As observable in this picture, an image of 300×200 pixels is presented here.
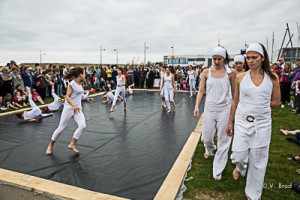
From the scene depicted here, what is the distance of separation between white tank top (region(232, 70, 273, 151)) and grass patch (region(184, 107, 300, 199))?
778 mm

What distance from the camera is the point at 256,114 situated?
2520 mm

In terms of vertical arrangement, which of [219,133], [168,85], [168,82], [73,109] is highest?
[168,82]

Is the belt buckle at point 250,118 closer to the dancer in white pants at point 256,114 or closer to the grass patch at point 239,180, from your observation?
the dancer in white pants at point 256,114

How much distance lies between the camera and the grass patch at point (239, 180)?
2889mm

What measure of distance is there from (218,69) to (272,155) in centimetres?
225

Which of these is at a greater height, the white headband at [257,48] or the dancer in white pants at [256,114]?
the white headband at [257,48]

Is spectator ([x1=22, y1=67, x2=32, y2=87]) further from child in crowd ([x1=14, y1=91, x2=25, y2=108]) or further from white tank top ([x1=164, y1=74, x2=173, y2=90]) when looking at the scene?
white tank top ([x1=164, y1=74, x2=173, y2=90])

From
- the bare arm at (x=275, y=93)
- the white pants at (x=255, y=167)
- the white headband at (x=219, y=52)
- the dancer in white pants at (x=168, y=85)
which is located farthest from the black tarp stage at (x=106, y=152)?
the white headband at (x=219, y=52)

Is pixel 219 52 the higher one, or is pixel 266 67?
pixel 219 52

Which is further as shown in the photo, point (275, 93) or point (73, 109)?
point (73, 109)

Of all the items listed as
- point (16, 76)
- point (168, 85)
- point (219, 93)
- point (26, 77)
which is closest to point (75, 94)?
point (219, 93)

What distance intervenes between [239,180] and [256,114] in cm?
132

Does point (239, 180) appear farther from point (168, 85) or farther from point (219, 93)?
point (168, 85)

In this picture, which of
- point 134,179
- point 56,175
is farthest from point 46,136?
point 134,179
